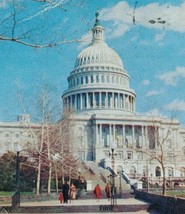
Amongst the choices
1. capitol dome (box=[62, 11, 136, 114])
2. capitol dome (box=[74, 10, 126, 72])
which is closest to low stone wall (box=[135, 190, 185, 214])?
capitol dome (box=[62, 11, 136, 114])

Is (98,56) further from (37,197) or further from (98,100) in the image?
(37,197)

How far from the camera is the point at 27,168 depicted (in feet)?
165

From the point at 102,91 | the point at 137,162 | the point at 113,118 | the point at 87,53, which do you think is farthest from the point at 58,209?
the point at 87,53

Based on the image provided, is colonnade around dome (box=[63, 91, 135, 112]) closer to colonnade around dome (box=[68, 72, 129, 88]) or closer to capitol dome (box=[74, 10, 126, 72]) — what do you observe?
colonnade around dome (box=[68, 72, 129, 88])

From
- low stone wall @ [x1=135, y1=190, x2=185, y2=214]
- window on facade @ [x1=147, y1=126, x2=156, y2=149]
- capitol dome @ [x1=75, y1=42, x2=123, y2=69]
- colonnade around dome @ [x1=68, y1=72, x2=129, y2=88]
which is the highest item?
capitol dome @ [x1=75, y1=42, x2=123, y2=69]

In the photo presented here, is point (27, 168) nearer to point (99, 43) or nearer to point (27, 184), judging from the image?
point (27, 184)

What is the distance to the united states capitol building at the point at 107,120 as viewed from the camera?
9806 centimetres

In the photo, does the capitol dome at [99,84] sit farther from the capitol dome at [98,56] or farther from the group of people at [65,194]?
the group of people at [65,194]

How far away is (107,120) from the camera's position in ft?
339

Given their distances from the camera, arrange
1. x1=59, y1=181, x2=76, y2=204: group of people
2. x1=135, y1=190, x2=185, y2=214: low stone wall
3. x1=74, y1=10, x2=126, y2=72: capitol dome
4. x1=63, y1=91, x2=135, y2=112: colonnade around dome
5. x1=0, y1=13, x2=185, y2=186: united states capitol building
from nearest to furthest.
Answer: x1=135, y1=190, x2=185, y2=214: low stone wall, x1=59, y1=181, x2=76, y2=204: group of people, x1=0, y1=13, x2=185, y2=186: united states capitol building, x1=63, y1=91, x2=135, y2=112: colonnade around dome, x1=74, y1=10, x2=126, y2=72: capitol dome

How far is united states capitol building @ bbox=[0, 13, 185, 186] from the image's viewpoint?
98.1m

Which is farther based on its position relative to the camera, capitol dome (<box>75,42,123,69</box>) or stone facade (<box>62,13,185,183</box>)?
capitol dome (<box>75,42,123,69</box>)

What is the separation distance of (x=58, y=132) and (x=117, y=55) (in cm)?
8163

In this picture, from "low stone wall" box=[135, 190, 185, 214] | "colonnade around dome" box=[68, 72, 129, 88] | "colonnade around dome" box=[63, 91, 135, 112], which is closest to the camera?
"low stone wall" box=[135, 190, 185, 214]
